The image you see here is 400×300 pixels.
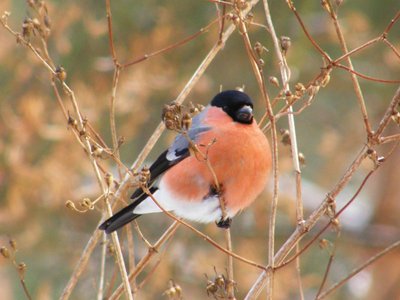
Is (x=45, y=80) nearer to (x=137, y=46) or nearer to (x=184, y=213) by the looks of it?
(x=137, y=46)

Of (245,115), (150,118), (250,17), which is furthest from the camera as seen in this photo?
(150,118)

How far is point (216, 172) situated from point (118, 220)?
35 centimetres

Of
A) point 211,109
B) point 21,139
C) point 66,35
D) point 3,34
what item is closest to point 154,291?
point 21,139

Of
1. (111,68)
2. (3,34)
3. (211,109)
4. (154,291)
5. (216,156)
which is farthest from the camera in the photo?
(3,34)

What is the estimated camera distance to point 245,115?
267 cm

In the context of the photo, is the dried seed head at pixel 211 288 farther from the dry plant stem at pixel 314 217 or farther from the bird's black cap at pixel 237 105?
the bird's black cap at pixel 237 105

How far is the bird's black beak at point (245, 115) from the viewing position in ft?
8.74

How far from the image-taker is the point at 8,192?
5262 millimetres

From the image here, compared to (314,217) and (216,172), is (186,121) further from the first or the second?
(216,172)

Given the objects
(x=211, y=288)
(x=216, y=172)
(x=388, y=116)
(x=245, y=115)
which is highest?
(x=245, y=115)

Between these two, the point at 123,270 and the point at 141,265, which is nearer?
the point at 123,270

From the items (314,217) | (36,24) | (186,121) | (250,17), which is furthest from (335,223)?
(36,24)

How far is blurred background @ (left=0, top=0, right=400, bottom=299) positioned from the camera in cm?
508

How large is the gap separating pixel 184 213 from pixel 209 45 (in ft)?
8.87
